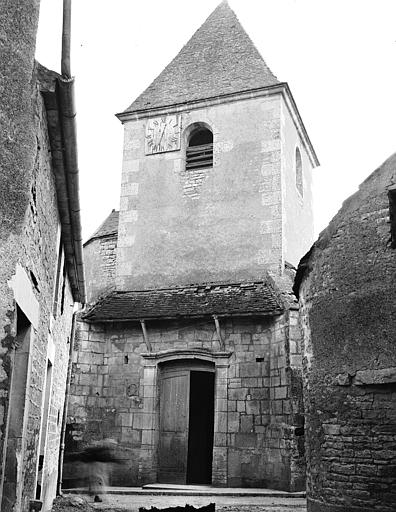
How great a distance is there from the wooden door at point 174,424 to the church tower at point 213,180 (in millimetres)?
2279

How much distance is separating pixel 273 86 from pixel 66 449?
9.70 m

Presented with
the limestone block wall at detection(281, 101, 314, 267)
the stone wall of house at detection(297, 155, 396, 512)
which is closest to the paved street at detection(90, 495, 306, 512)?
the stone wall of house at detection(297, 155, 396, 512)

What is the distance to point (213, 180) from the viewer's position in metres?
14.7

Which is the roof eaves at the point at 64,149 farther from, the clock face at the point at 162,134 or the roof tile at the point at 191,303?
the clock face at the point at 162,134

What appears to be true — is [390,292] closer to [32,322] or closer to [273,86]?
[32,322]

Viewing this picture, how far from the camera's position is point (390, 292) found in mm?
6641

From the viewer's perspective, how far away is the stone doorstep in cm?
1083

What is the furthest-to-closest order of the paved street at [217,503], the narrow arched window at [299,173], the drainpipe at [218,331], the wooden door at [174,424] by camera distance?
the narrow arched window at [299,173]
the wooden door at [174,424]
the drainpipe at [218,331]
the paved street at [217,503]

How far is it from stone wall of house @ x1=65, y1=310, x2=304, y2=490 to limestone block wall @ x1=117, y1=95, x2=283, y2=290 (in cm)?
156

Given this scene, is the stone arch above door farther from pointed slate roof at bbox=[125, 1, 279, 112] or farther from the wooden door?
pointed slate roof at bbox=[125, 1, 279, 112]

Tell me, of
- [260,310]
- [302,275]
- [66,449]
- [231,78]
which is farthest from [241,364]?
[231,78]

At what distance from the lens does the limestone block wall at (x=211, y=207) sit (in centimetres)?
1384

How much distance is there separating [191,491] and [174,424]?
73.7 inches

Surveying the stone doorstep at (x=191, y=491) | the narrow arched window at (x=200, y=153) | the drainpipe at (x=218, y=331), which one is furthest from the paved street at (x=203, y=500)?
the narrow arched window at (x=200, y=153)
